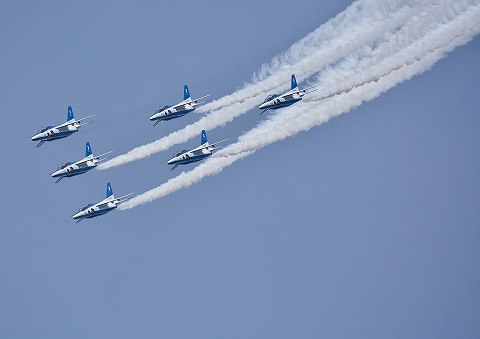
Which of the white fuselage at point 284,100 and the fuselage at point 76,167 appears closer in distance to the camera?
the white fuselage at point 284,100

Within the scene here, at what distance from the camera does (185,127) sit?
Result: 72625 millimetres

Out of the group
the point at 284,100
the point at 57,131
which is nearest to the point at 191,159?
the point at 284,100

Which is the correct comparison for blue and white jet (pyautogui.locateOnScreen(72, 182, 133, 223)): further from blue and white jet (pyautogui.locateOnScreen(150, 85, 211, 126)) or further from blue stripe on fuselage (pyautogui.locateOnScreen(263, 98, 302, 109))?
blue stripe on fuselage (pyautogui.locateOnScreen(263, 98, 302, 109))

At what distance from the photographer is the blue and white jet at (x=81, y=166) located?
7362 centimetres

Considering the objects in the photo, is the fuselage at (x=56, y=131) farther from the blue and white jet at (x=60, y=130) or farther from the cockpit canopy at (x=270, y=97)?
the cockpit canopy at (x=270, y=97)

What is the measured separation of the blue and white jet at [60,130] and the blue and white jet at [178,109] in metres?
5.20

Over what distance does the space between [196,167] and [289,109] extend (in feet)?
24.5

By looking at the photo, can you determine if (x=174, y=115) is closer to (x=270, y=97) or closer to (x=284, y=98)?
(x=270, y=97)

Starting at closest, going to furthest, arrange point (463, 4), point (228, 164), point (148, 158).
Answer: point (463, 4) < point (228, 164) < point (148, 158)

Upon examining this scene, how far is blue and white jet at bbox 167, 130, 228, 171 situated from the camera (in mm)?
69812

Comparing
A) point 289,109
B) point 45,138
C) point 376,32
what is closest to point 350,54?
point 376,32

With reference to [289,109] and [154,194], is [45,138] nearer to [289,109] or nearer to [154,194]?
[154,194]

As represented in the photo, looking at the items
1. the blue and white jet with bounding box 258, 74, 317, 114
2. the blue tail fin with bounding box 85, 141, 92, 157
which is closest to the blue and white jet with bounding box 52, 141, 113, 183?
the blue tail fin with bounding box 85, 141, 92, 157

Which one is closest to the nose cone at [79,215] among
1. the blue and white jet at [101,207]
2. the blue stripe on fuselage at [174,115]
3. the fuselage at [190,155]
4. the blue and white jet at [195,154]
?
the blue and white jet at [101,207]
